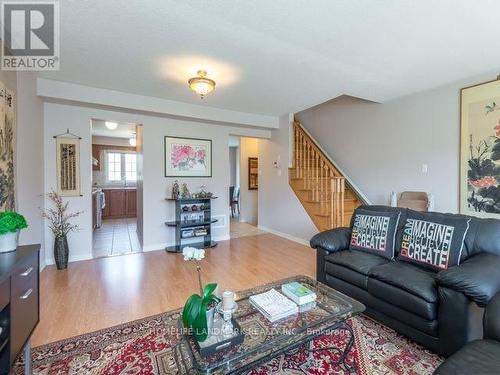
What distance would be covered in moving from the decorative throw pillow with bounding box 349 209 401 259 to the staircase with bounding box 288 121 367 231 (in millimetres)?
1253

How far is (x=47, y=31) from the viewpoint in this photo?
2.14 metres

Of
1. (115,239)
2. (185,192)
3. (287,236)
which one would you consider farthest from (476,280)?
(115,239)

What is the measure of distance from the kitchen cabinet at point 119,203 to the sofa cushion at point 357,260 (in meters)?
6.67

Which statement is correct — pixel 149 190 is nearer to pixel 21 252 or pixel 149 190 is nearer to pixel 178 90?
pixel 178 90

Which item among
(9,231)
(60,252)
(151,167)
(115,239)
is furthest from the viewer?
(115,239)

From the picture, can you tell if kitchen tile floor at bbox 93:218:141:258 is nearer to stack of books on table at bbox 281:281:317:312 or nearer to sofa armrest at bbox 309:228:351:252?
sofa armrest at bbox 309:228:351:252

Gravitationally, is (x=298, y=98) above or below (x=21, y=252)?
above

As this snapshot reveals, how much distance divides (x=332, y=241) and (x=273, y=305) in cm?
124

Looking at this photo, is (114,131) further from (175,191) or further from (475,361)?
(475,361)

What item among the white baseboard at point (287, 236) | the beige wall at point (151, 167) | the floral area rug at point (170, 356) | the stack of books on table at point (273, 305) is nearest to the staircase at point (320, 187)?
the white baseboard at point (287, 236)

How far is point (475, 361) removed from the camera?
3.54 ft

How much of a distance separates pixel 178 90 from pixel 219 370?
11.0ft

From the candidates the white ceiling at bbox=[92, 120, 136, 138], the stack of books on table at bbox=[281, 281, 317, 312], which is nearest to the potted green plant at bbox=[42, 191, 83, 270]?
the white ceiling at bbox=[92, 120, 136, 138]

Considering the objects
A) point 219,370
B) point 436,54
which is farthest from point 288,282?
point 436,54
